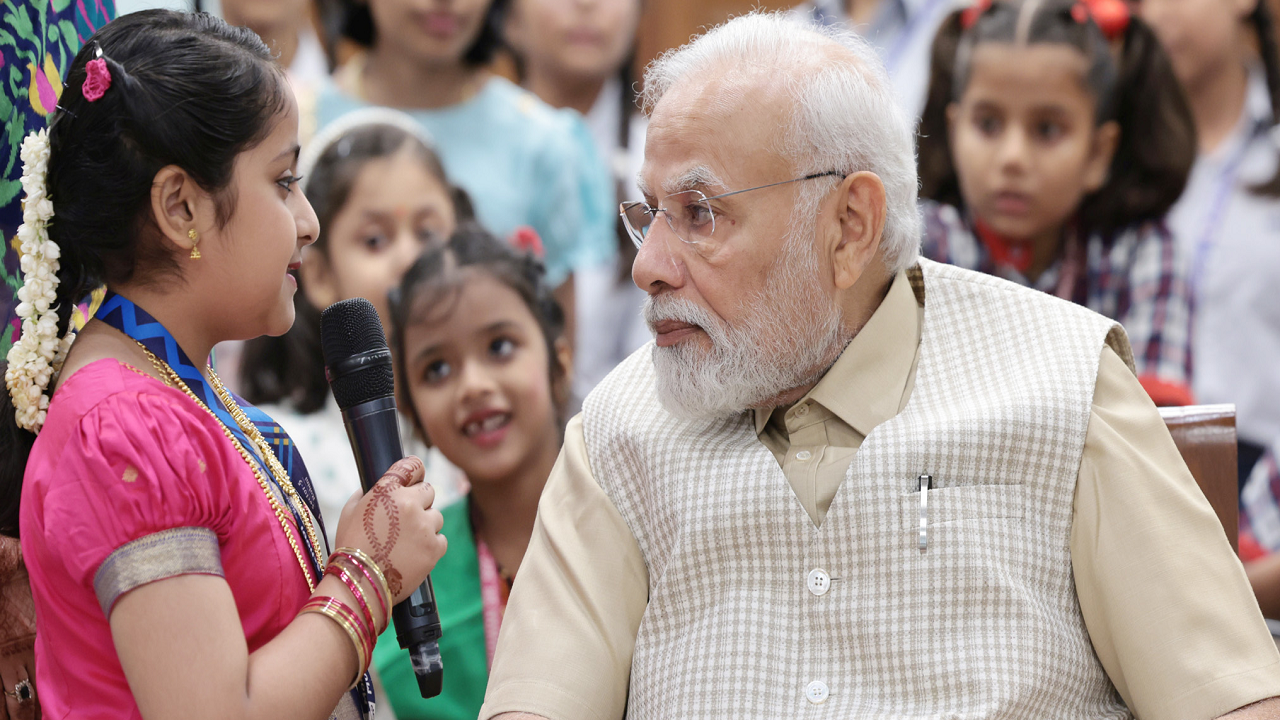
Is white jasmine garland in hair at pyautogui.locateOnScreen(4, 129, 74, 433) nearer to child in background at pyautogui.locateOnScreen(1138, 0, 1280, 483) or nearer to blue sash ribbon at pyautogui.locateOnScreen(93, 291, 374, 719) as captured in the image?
blue sash ribbon at pyautogui.locateOnScreen(93, 291, 374, 719)

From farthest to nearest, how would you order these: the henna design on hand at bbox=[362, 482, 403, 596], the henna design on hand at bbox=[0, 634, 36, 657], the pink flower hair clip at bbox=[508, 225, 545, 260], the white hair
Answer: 1. the pink flower hair clip at bbox=[508, 225, 545, 260]
2. the white hair
3. the henna design on hand at bbox=[0, 634, 36, 657]
4. the henna design on hand at bbox=[362, 482, 403, 596]

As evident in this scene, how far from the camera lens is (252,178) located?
5.55 feet

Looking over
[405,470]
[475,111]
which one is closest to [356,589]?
[405,470]

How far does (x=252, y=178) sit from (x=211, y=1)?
1.29m

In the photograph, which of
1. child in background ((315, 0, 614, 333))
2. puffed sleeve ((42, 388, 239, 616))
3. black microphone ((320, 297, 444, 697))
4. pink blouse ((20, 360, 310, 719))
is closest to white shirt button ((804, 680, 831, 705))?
black microphone ((320, 297, 444, 697))

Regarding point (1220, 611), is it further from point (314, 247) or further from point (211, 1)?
point (314, 247)

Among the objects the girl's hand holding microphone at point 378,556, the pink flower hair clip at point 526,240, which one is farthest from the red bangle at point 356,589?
the pink flower hair clip at point 526,240

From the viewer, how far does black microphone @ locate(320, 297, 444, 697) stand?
69.6 inches

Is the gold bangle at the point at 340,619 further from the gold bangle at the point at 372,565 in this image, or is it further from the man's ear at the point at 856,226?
the man's ear at the point at 856,226

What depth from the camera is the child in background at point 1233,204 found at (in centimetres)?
402

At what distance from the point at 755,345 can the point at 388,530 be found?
65 cm

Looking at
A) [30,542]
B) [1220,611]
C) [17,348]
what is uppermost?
[17,348]

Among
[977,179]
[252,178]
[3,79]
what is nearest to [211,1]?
[3,79]

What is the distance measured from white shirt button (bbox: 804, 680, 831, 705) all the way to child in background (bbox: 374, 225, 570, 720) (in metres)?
0.97
